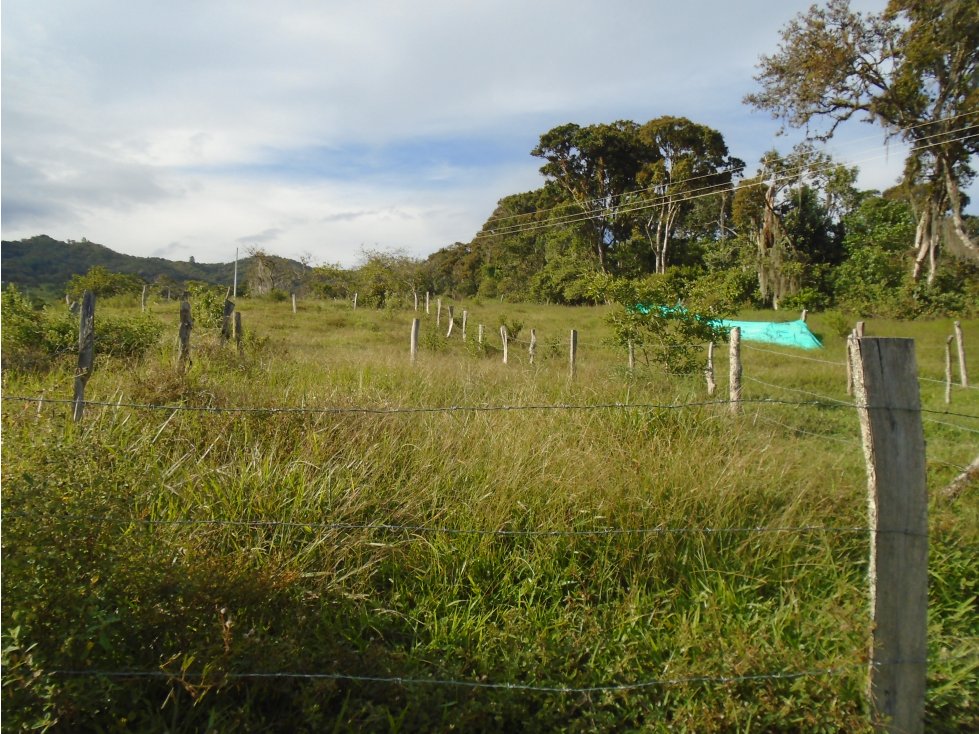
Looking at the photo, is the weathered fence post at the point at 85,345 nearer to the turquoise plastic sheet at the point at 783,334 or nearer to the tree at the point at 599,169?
the turquoise plastic sheet at the point at 783,334

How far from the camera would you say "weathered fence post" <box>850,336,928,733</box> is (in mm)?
1990

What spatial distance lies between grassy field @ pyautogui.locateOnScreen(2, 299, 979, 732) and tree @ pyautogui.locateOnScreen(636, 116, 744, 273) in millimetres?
34974

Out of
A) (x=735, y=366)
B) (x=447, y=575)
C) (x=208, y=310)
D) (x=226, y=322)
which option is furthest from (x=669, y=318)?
(x=208, y=310)

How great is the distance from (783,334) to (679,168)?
63.7 ft

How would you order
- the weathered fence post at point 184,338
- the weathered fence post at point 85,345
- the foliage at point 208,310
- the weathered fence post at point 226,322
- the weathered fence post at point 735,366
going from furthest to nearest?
the foliage at point 208,310 → the weathered fence post at point 226,322 → the weathered fence post at point 735,366 → the weathered fence post at point 184,338 → the weathered fence post at point 85,345

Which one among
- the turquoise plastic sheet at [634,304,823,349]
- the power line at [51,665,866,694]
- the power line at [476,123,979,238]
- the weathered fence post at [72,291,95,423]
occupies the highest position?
the power line at [476,123,979,238]

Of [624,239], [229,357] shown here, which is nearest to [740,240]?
[624,239]

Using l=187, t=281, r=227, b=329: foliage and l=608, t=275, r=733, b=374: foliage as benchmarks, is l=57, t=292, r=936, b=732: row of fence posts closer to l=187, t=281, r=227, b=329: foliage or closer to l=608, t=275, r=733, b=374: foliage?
l=608, t=275, r=733, b=374: foliage

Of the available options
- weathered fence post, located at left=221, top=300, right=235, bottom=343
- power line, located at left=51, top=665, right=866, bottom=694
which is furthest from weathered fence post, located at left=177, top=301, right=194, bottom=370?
power line, located at left=51, top=665, right=866, bottom=694

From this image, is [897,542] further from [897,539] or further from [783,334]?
[783,334]

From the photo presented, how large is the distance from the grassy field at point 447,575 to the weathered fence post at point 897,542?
0.33 ft

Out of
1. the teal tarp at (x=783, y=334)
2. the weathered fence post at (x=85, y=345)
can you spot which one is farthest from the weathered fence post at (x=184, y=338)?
the teal tarp at (x=783, y=334)

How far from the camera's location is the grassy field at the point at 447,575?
2012 millimetres

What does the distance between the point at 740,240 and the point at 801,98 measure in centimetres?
1592
